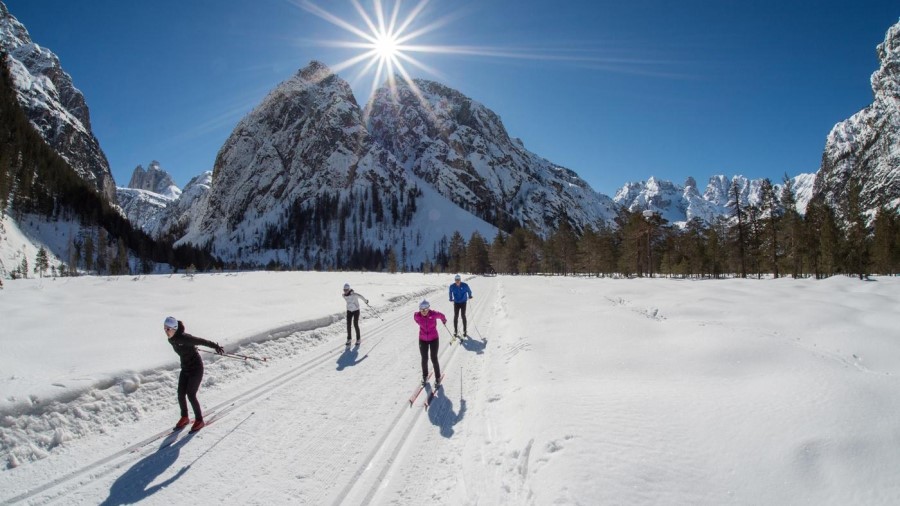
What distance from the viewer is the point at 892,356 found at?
8.09m

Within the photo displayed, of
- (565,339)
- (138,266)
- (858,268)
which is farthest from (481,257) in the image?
(138,266)

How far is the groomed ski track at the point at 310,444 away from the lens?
195 inches

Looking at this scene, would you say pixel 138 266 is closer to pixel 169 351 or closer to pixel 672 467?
pixel 169 351

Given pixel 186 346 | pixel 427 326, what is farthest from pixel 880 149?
pixel 186 346

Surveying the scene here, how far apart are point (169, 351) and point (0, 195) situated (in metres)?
83.2

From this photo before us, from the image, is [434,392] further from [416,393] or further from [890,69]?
[890,69]

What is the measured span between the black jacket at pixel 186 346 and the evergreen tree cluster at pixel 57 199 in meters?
94.1

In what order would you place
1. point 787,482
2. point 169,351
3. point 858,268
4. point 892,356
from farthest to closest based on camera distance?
point 858,268, point 169,351, point 892,356, point 787,482

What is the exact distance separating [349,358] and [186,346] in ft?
17.1

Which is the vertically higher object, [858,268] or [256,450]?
[858,268]

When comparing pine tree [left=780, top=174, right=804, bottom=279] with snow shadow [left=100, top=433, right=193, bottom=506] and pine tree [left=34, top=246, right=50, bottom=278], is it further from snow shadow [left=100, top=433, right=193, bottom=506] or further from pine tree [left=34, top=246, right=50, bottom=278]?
pine tree [left=34, top=246, right=50, bottom=278]

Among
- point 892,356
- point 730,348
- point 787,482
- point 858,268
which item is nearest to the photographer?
point 787,482

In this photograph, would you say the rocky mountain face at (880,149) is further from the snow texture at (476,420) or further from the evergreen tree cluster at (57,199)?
the evergreen tree cluster at (57,199)

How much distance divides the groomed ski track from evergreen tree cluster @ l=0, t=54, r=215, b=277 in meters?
94.4
